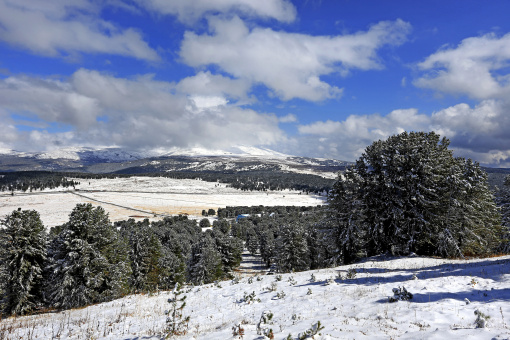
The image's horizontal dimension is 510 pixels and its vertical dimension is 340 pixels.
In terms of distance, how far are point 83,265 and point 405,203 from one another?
111 ft

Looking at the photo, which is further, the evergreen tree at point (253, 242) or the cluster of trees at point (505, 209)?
the evergreen tree at point (253, 242)

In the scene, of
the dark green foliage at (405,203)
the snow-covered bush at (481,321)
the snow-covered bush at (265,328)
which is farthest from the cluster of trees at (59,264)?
the snow-covered bush at (481,321)

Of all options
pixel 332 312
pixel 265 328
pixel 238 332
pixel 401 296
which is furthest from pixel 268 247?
pixel 238 332

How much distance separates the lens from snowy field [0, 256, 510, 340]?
813cm

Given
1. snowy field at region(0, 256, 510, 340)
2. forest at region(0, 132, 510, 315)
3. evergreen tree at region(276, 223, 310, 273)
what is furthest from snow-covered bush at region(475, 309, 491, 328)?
evergreen tree at region(276, 223, 310, 273)

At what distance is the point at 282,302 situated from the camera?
1305 centimetres

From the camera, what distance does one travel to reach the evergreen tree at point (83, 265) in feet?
87.9

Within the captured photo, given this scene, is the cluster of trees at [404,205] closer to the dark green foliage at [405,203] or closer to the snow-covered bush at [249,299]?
the dark green foliage at [405,203]

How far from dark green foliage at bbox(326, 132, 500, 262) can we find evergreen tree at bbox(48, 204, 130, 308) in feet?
84.2

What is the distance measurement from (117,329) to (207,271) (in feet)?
135

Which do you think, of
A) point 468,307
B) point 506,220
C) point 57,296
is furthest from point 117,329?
point 506,220

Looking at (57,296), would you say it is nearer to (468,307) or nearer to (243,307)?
(243,307)

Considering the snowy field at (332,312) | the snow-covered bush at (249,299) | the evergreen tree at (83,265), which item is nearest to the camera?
the snowy field at (332,312)

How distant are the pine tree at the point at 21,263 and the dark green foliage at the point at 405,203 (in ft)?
112
